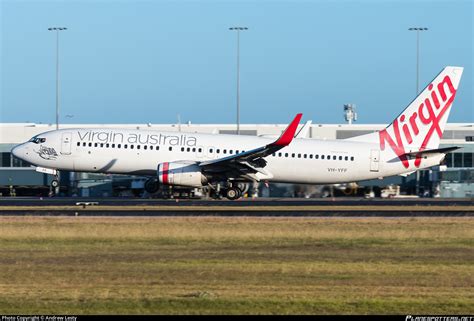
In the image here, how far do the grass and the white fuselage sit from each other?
1567 cm

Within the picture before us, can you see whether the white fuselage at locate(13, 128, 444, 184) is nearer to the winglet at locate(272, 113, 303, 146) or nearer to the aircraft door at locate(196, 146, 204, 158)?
the aircraft door at locate(196, 146, 204, 158)

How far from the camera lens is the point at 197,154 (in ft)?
174

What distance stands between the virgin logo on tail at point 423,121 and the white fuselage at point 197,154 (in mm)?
609

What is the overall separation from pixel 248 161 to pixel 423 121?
34.8 feet

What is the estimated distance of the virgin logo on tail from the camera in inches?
2136

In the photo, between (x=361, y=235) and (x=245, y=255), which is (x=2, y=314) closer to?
(x=245, y=255)

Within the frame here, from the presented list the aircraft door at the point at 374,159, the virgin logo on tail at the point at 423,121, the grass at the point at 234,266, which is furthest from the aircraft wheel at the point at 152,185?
the grass at the point at 234,266

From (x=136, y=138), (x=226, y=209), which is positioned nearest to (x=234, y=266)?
(x=226, y=209)

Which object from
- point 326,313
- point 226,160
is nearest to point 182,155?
point 226,160

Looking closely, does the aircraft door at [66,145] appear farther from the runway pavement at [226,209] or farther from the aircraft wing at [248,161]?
the aircraft wing at [248,161]

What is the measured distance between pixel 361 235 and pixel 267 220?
5.69m

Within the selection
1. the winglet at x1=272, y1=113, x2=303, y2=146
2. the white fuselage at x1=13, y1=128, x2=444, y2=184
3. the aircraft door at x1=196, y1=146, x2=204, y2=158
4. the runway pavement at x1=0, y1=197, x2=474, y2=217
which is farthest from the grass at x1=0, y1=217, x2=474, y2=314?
the aircraft door at x1=196, y1=146, x2=204, y2=158

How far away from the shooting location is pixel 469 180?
6881 cm

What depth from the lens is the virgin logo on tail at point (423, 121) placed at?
54.2 metres
